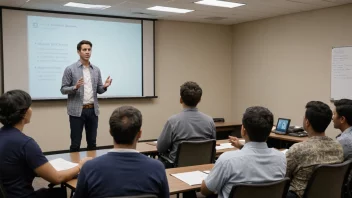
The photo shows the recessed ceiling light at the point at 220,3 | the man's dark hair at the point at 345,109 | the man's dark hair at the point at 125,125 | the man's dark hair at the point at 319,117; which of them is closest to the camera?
the man's dark hair at the point at 125,125

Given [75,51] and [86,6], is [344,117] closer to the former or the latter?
[86,6]

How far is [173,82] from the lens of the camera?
754cm

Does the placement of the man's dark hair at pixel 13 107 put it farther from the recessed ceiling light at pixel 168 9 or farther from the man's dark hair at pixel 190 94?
the recessed ceiling light at pixel 168 9

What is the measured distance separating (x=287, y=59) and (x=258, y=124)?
5.17 metres

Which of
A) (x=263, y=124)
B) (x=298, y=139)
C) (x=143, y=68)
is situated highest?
(x=143, y=68)

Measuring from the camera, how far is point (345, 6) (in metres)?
5.81

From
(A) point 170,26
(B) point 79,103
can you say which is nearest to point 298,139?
(B) point 79,103

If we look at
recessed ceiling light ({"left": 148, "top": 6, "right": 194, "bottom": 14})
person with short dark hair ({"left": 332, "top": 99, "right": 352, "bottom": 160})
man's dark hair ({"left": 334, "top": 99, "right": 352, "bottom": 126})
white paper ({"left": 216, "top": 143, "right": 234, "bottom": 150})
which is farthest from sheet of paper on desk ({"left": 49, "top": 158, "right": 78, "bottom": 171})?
recessed ceiling light ({"left": 148, "top": 6, "right": 194, "bottom": 14})

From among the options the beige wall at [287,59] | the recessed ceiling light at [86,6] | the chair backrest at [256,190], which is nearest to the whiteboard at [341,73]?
the beige wall at [287,59]

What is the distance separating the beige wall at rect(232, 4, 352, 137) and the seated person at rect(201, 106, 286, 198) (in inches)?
177

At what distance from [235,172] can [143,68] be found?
17.6 feet

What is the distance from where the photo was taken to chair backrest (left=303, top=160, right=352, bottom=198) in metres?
2.25

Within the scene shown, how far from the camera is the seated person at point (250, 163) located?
1.95 meters

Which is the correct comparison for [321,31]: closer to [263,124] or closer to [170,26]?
[170,26]
